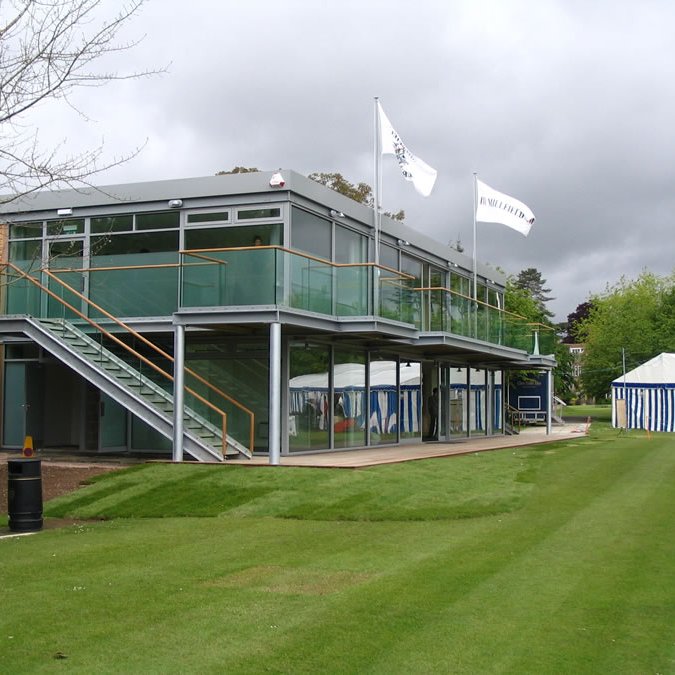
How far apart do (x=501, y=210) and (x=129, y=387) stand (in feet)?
54.5

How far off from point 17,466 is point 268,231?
923 cm

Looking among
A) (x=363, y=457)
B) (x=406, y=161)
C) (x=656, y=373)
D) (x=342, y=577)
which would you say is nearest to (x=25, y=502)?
(x=342, y=577)

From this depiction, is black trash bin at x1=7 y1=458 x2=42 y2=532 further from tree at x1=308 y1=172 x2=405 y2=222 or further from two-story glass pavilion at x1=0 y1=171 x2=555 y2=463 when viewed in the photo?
tree at x1=308 y1=172 x2=405 y2=222

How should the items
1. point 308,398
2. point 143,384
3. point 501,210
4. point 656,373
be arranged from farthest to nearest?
point 656,373, point 501,210, point 308,398, point 143,384

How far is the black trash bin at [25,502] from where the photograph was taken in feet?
43.0

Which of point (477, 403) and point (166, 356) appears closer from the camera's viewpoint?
point (166, 356)

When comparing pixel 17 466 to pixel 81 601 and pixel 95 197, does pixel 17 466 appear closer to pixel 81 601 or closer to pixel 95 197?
pixel 81 601

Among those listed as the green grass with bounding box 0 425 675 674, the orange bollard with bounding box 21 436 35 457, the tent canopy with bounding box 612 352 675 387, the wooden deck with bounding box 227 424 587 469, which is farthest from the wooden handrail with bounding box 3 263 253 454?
the tent canopy with bounding box 612 352 675 387

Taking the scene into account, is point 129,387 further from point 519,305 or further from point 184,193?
point 519,305

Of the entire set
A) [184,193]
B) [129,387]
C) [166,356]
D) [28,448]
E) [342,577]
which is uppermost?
[184,193]

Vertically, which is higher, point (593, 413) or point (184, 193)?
point (184, 193)

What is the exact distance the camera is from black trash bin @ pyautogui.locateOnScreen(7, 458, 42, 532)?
516 inches

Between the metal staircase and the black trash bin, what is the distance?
5613 mm

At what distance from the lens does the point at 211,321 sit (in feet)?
61.7
